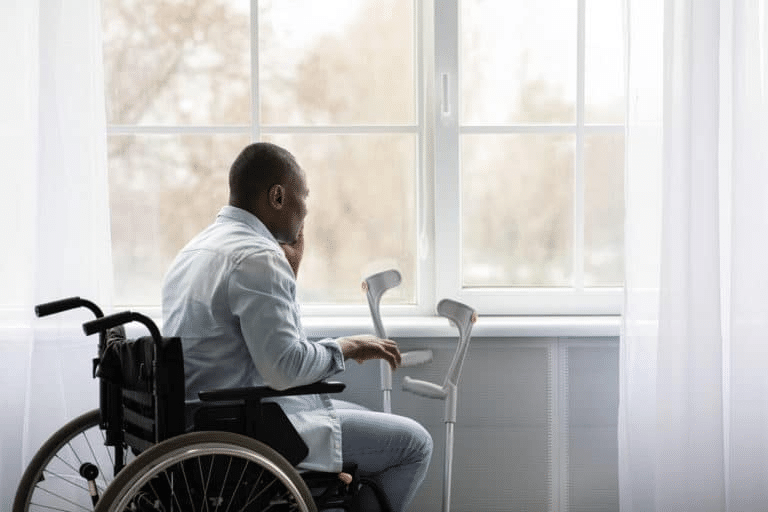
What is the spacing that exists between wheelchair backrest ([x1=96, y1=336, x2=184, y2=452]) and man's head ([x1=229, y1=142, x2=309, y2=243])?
0.43 meters

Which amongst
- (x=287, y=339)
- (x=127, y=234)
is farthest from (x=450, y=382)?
(x=127, y=234)

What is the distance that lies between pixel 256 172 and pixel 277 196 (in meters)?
0.07

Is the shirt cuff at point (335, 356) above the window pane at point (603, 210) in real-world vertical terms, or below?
below

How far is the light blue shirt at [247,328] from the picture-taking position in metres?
2.29

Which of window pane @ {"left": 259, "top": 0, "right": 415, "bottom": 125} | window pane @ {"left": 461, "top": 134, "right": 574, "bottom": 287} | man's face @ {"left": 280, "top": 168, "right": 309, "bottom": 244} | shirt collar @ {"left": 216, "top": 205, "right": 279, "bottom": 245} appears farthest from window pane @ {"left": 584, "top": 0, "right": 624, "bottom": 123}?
shirt collar @ {"left": 216, "top": 205, "right": 279, "bottom": 245}

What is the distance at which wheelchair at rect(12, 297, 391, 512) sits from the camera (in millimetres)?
2135

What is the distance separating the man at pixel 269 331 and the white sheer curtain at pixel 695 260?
770 millimetres

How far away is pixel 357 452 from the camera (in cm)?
254

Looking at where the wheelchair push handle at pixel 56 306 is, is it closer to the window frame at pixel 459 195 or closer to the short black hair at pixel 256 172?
the short black hair at pixel 256 172

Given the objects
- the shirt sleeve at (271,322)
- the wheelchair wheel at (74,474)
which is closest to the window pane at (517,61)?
the shirt sleeve at (271,322)

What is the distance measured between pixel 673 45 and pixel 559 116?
53 cm

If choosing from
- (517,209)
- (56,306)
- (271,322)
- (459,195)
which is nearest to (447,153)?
(459,195)

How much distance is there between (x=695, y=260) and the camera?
3.00m

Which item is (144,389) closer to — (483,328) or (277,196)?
(277,196)
